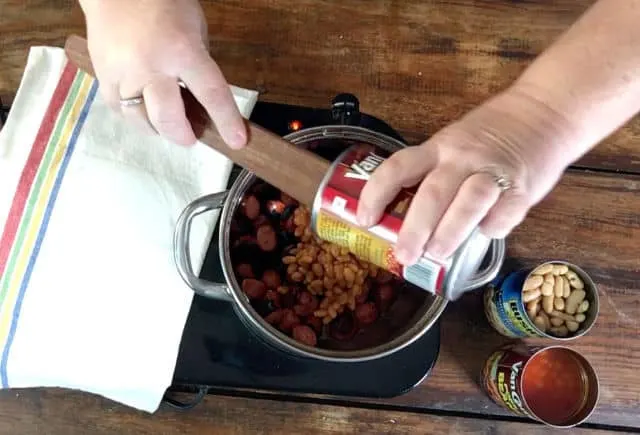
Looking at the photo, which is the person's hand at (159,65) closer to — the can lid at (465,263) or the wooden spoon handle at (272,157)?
the wooden spoon handle at (272,157)

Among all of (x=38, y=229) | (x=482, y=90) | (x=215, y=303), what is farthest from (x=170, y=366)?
(x=482, y=90)

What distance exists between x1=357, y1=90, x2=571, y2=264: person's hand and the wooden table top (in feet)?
0.74

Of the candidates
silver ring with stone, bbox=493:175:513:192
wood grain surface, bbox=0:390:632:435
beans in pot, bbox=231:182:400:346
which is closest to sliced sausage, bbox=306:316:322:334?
beans in pot, bbox=231:182:400:346

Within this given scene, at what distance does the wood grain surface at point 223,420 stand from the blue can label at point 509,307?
10 centimetres

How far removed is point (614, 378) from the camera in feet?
2.25

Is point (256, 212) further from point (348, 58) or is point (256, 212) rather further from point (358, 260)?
point (348, 58)

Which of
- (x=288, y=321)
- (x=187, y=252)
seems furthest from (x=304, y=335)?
(x=187, y=252)

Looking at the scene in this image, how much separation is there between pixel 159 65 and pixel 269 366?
287mm

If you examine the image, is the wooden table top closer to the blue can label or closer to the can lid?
the blue can label

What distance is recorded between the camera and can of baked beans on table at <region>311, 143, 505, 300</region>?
0.48m

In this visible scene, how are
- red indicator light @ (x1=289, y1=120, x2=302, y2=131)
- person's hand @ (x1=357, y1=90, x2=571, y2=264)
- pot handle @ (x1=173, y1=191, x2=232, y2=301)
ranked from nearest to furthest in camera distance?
person's hand @ (x1=357, y1=90, x2=571, y2=264) < pot handle @ (x1=173, y1=191, x2=232, y2=301) < red indicator light @ (x1=289, y1=120, x2=302, y2=131)

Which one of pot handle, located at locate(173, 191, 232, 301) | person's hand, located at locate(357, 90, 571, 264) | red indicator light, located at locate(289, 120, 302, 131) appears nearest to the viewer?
person's hand, located at locate(357, 90, 571, 264)

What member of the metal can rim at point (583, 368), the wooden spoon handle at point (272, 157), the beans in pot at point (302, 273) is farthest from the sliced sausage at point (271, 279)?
the metal can rim at point (583, 368)

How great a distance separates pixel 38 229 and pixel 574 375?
20.5 inches
